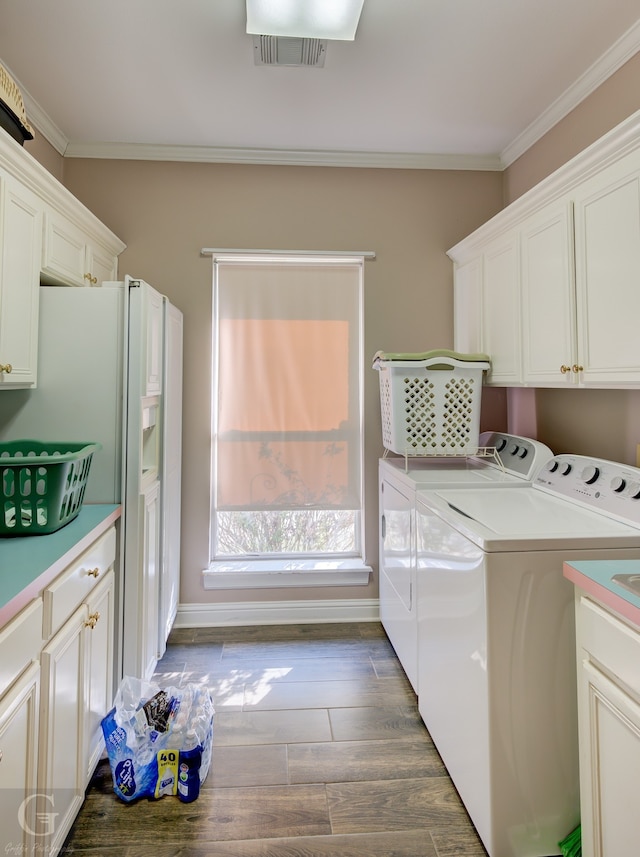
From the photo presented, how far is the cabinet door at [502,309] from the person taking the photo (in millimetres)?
2107

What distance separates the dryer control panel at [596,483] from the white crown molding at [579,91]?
1.61 m

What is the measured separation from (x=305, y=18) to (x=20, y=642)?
6.90 feet

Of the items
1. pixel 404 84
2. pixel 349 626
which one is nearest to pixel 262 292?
pixel 404 84

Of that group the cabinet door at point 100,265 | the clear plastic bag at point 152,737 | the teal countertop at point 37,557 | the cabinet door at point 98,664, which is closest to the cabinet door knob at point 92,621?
the cabinet door at point 98,664

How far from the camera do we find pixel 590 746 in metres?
1.12

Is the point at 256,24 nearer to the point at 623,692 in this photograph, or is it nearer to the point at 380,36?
the point at 380,36

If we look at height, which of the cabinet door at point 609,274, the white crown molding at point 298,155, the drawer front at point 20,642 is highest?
the white crown molding at point 298,155

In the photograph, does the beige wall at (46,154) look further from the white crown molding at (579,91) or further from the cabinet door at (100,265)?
the white crown molding at (579,91)

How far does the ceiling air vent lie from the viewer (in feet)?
5.98

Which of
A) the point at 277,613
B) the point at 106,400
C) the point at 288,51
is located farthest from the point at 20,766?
the point at 288,51

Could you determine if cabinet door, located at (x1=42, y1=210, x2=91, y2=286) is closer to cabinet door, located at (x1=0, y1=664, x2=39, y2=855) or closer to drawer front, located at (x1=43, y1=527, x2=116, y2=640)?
drawer front, located at (x1=43, y1=527, x2=116, y2=640)

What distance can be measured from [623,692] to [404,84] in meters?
2.40

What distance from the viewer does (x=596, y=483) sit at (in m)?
1.66

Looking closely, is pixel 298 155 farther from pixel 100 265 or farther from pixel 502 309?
pixel 502 309
